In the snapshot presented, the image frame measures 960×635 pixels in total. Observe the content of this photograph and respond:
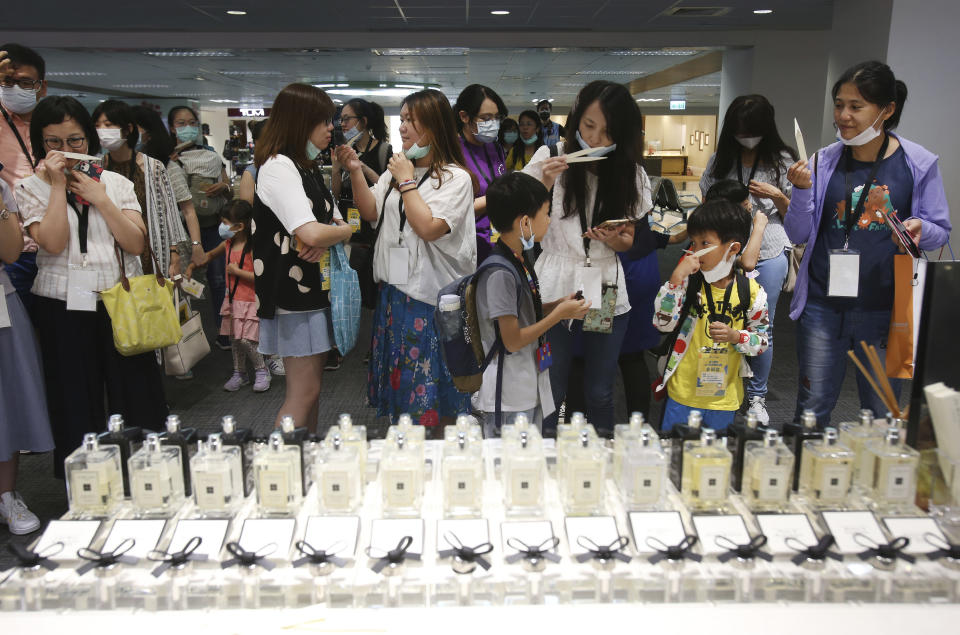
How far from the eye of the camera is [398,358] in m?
2.79

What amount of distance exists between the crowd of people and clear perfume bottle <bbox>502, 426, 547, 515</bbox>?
670 mm

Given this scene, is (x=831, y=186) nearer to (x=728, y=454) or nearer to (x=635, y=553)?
(x=728, y=454)

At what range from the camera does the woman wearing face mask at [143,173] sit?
134 inches

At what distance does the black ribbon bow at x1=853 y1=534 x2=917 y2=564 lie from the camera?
4.65 ft

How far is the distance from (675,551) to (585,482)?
238 millimetres

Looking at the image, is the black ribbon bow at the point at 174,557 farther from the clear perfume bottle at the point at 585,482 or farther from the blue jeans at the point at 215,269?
the blue jeans at the point at 215,269

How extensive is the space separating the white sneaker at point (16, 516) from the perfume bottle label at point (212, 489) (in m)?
1.75

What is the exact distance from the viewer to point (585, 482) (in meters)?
1.56

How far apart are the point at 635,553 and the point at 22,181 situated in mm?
2572

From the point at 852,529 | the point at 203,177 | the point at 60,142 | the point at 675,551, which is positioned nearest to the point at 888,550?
the point at 852,529

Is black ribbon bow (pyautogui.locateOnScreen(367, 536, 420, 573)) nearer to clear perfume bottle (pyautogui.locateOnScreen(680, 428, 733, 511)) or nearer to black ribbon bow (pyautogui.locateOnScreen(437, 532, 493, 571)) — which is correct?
black ribbon bow (pyautogui.locateOnScreen(437, 532, 493, 571))

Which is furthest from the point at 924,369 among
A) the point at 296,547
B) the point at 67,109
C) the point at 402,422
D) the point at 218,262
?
the point at 218,262

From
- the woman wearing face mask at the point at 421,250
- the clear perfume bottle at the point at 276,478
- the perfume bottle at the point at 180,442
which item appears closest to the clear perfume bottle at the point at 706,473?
the clear perfume bottle at the point at 276,478

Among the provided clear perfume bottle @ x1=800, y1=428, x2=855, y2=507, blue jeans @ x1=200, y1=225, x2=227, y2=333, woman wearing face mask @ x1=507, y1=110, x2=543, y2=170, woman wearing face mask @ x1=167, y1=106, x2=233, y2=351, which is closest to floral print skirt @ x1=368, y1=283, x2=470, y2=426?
clear perfume bottle @ x1=800, y1=428, x2=855, y2=507
